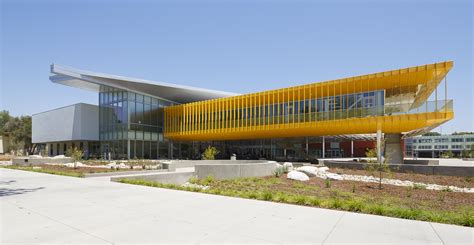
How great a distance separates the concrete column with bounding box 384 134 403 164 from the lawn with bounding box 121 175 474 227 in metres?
16.3

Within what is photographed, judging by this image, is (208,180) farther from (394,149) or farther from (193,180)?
(394,149)

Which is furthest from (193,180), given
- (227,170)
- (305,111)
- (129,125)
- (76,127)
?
(76,127)

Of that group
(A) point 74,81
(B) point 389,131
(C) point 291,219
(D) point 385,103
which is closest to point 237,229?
(C) point 291,219

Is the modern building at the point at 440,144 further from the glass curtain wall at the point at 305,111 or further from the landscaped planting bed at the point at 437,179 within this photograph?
the landscaped planting bed at the point at 437,179

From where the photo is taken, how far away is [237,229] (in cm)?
624

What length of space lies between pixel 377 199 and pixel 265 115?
27.2m

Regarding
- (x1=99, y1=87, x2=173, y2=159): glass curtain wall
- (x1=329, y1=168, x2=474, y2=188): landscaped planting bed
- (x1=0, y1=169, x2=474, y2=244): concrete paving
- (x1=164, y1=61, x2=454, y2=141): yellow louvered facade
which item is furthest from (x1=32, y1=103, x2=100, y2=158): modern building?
(x1=329, y1=168, x2=474, y2=188): landscaped planting bed

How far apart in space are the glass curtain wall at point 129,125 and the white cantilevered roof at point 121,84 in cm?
136

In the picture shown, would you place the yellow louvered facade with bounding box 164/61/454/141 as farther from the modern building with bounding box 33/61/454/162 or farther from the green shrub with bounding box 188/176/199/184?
the green shrub with bounding box 188/176/199/184

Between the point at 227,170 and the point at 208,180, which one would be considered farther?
the point at 227,170

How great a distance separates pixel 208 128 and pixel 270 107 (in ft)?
33.4

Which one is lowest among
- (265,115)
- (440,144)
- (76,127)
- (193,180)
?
(440,144)

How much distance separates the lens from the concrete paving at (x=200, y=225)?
5.63m

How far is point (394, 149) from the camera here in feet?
108
